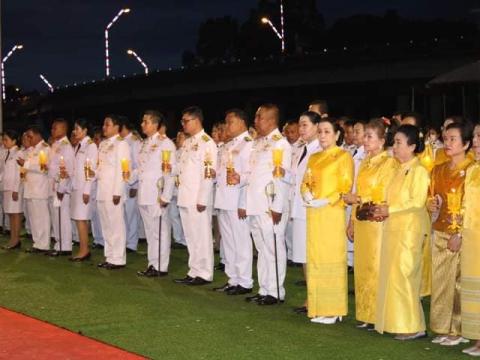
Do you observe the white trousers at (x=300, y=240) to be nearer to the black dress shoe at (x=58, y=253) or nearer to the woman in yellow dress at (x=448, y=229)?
the woman in yellow dress at (x=448, y=229)

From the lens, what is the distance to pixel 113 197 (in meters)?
12.2

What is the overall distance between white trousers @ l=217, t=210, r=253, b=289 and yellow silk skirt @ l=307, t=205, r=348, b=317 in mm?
1920

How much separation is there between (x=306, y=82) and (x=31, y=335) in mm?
35110

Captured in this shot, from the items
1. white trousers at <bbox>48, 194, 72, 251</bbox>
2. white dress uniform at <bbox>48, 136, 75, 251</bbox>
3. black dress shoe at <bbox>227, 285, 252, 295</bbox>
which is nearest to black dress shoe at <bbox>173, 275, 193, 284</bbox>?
black dress shoe at <bbox>227, 285, 252, 295</bbox>

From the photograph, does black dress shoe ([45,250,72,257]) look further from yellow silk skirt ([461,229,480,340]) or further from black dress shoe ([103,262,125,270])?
yellow silk skirt ([461,229,480,340])

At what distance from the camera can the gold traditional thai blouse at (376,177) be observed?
7762 mm

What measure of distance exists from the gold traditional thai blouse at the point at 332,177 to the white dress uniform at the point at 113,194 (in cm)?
448

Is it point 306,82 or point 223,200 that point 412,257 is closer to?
point 223,200

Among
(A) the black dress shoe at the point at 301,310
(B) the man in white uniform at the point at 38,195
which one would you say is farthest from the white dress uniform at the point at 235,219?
(B) the man in white uniform at the point at 38,195

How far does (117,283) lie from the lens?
10.9m

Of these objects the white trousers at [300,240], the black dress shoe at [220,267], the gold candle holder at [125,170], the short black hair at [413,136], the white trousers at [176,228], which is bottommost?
the black dress shoe at [220,267]

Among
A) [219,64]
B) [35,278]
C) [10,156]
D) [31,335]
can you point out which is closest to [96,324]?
[31,335]

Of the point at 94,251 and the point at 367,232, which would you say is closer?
the point at 367,232

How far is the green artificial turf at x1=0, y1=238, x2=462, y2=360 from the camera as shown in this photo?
7.33 m
